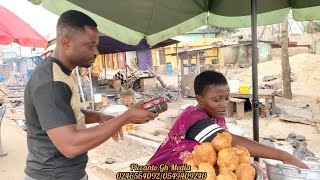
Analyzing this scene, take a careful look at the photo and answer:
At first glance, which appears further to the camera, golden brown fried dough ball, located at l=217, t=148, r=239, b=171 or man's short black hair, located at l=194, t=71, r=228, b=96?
man's short black hair, located at l=194, t=71, r=228, b=96

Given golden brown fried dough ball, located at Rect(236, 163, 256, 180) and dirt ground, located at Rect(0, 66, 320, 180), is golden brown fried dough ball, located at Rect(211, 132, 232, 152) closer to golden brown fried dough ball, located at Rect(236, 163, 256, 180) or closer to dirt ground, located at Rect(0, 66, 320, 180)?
golden brown fried dough ball, located at Rect(236, 163, 256, 180)

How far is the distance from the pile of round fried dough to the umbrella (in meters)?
1.65

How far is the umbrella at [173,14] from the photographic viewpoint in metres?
2.90

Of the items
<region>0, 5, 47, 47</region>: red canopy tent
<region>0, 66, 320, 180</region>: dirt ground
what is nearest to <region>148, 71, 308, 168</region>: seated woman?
<region>0, 66, 320, 180</region>: dirt ground

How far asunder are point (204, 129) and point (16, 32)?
4890mm

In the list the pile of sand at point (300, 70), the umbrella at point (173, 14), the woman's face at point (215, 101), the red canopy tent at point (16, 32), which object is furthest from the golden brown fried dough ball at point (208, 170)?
the pile of sand at point (300, 70)

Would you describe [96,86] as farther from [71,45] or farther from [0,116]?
[71,45]

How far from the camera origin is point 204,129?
6.18ft

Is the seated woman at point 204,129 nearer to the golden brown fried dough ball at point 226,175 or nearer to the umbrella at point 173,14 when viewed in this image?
the golden brown fried dough ball at point 226,175

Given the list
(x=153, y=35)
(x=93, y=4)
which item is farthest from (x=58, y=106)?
(x=153, y=35)

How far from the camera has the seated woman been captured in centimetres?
181

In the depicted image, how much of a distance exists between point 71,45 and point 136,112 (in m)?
0.49

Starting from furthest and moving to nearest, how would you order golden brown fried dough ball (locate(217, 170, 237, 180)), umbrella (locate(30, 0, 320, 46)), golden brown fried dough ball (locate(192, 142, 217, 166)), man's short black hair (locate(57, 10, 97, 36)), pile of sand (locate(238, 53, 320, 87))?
pile of sand (locate(238, 53, 320, 87))
umbrella (locate(30, 0, 320, 46))
man's short black hair (locate(57, 10, 97, 36))
golden brown fried dough ball (locate(192, 142, 217, 166))
golden brown fried dough ball (locate(217, 170, 237, 180))

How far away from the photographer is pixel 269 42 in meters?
28.2
